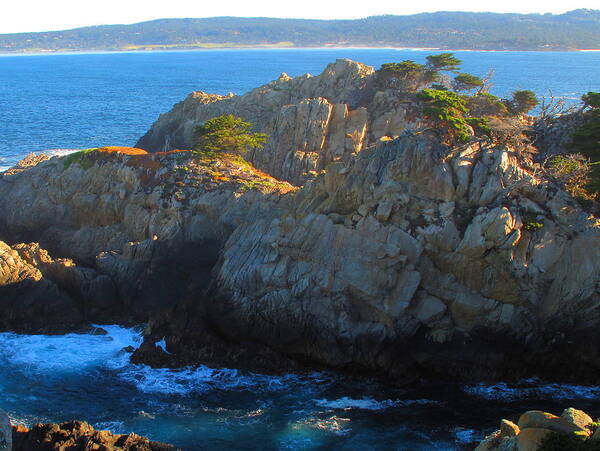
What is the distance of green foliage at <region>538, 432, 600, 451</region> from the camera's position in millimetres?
16953

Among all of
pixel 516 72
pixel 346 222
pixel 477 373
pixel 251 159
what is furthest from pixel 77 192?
pixel 516 72

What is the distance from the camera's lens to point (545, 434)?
17438 millimetres

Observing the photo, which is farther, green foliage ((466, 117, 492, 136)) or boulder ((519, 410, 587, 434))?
green foliage ((466, 117, 492, 136))

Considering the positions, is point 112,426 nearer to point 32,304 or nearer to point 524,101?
point 32,304

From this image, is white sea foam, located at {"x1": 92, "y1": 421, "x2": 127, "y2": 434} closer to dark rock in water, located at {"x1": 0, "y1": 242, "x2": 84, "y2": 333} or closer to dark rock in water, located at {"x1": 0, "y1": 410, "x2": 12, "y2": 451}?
dark rock in water, located at {"x1": 0, "y1": 410, "x2": 12, "y2": 451}

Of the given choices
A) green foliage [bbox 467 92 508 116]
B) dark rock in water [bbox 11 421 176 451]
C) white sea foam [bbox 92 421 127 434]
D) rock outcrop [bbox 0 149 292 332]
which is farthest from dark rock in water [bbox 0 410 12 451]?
green foliage [bbox 467 92 508 116]

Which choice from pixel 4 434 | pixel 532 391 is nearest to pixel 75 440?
pixel 4 434

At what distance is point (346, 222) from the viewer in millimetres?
31156

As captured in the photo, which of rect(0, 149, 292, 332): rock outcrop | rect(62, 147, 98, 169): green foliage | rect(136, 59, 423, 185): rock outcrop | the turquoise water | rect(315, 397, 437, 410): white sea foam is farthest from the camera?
rect(136, 59, 423, 185): rock outcrop

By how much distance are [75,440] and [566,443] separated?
16334mm

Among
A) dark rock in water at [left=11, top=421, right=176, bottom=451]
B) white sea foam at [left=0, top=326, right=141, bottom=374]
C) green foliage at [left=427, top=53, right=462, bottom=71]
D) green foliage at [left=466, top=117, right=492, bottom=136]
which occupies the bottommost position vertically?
white sea foam at [left=0, top=326, right=141, bottom=374]

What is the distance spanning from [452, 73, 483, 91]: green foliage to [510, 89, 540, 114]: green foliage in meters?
3.32

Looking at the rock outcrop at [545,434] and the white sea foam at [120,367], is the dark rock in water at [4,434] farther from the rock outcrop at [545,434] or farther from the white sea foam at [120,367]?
the rock outcrop at [545,434]

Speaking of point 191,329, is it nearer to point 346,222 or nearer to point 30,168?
point 346,222
